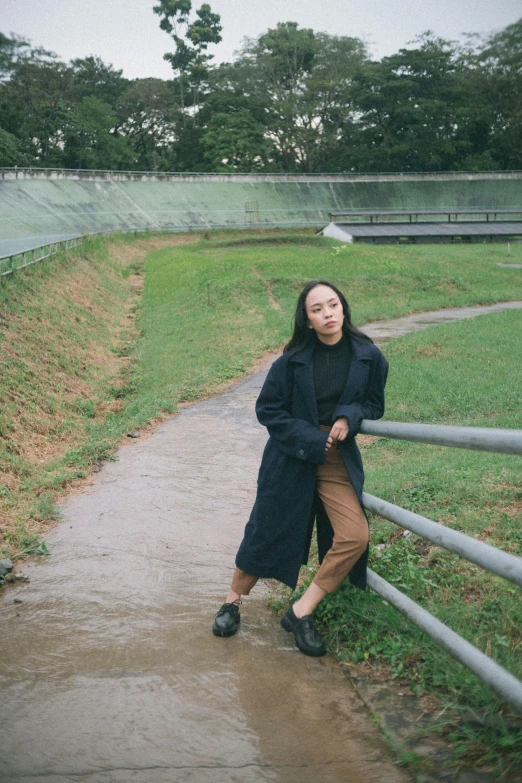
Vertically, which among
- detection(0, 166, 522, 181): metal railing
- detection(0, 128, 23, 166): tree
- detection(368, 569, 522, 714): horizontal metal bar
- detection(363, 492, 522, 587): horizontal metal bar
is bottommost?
detection(368, 569, 522, 714): horizontal metal bar

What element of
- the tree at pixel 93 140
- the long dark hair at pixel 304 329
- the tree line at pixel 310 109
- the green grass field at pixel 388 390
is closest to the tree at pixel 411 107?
the tree line at pixel 310 109

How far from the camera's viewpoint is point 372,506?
3.45 meters

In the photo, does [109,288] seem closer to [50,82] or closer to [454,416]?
[454,416]

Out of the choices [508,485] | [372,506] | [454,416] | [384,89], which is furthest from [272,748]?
[384,89]

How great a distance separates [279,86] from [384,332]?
51.1 metres

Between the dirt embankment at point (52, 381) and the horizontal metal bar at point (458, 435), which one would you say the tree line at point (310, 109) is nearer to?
the dirt embankment at point (52, 381)

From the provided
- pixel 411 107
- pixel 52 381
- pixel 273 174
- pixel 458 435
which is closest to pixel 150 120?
pixel 273 174

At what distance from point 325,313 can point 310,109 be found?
58.1 metres

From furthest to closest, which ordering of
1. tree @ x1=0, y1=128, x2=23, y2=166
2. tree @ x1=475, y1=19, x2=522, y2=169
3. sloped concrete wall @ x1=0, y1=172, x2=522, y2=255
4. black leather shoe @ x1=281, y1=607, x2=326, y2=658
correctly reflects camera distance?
tree @ x1=475, y1=19, x2=522, y2=169
tree @ x1=0, y1=128, x2=23, y2=166
sloped concrete wall @ x1=0, y1=172, x2=522, y2=255
black leather shoe @ x1=281, y1=607, x2=326, y2=658

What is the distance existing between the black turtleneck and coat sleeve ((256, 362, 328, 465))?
0.43 feet

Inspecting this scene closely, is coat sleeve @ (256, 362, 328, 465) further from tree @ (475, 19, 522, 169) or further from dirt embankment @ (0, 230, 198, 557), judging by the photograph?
tree @ (475, 19, 522, 169)

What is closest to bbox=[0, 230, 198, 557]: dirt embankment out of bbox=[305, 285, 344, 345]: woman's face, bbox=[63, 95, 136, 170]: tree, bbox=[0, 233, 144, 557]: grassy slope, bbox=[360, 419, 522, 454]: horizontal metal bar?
bbox=[0, 233, 144, 557]: grassy slope

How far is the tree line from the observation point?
5591cm

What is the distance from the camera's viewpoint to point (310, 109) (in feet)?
189
